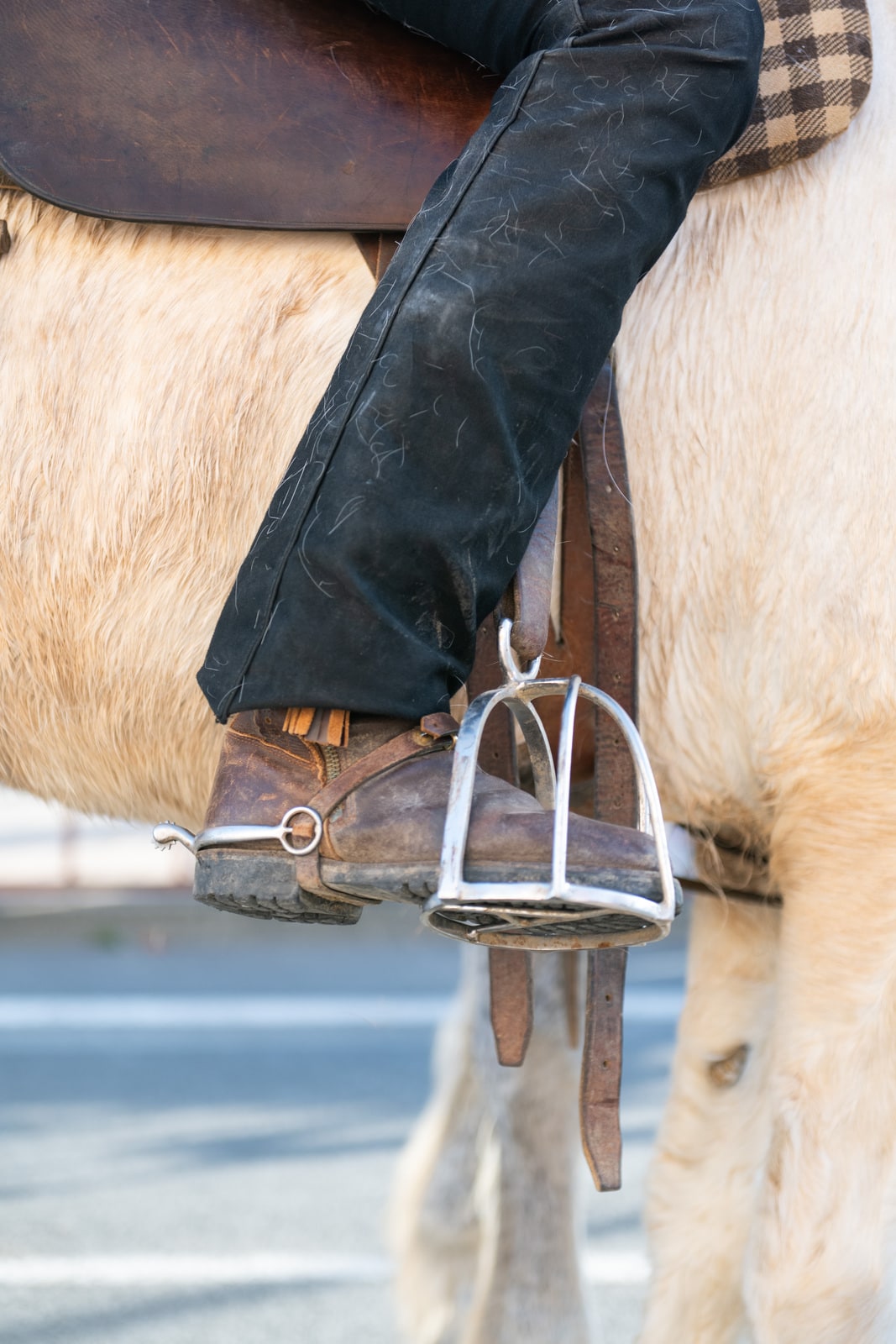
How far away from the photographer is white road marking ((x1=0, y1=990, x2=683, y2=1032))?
5.32m

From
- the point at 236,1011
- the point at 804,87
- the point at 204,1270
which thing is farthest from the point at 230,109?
the point at 236,1011

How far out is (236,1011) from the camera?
18.3 ft

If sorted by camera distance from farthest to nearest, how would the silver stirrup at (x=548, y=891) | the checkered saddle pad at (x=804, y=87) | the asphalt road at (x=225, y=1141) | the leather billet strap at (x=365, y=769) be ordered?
the asphalt road at (x=225, y=1141) < the checkered saddle pad at (x=804, y=87) < the leather billet strap at (x=365, y=769) < the silver stirrup at (x=548, y=891)

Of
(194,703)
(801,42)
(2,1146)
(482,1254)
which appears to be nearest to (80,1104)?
(2,1146)

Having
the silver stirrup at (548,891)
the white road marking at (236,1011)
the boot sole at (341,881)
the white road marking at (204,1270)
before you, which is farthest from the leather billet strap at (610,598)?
the white road marking at (236,1011)

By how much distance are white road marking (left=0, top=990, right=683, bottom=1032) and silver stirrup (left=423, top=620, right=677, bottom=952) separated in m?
4.22

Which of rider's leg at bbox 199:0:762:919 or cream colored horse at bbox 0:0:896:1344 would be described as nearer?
rider's leg at bbox 199:0:762:919

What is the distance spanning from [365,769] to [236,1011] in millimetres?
4582

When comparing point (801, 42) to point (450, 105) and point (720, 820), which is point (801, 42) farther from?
point (720, 820)

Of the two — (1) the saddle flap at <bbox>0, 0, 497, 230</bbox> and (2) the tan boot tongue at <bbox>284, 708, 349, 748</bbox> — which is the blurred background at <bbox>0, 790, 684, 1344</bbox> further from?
(1) the saddle flap at <bbox>0, 0, 497, 230</bbox>

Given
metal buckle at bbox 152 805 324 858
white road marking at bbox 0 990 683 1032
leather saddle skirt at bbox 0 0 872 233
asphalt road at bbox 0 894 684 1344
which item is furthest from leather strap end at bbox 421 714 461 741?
white road marking at bbox 0 990 683 1032

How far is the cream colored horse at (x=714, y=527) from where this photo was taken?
56.3 inches

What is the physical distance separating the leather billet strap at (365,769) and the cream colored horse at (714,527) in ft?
1.07

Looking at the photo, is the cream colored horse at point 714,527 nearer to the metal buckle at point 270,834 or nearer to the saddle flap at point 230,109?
Answer: the saddle flap at point 230,109
